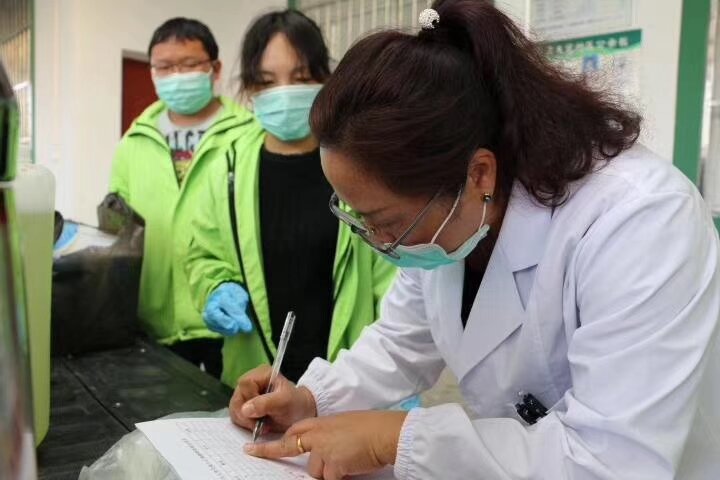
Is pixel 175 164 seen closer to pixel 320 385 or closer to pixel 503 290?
pixel 320 385

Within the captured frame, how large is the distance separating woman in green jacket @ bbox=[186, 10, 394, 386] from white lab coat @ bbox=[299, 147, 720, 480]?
21.3 inches

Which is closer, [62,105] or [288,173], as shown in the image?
[288,173]

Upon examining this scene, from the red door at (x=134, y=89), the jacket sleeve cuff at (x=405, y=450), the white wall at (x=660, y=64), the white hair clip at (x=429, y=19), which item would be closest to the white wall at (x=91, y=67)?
the red door at (x=134, y=89)

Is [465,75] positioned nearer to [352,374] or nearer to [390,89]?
[390,89]

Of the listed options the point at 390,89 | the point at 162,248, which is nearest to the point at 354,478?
the point at 390,89

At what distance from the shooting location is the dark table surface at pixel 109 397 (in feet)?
2.89

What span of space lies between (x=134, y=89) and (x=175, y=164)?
2307 millimetres

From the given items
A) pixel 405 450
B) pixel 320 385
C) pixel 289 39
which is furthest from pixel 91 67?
pixel 405 450

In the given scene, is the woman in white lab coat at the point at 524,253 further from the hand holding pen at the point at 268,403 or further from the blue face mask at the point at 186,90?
the blue face mask at the point at 186,90

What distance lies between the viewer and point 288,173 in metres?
1.51

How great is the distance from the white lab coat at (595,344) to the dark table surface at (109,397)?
1.43ft

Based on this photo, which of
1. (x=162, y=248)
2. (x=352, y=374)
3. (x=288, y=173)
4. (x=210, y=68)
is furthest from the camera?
(x=210, y=68)

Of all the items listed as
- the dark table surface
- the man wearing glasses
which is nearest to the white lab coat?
the dark table surface

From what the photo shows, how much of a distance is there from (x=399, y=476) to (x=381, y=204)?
313 millimetres
